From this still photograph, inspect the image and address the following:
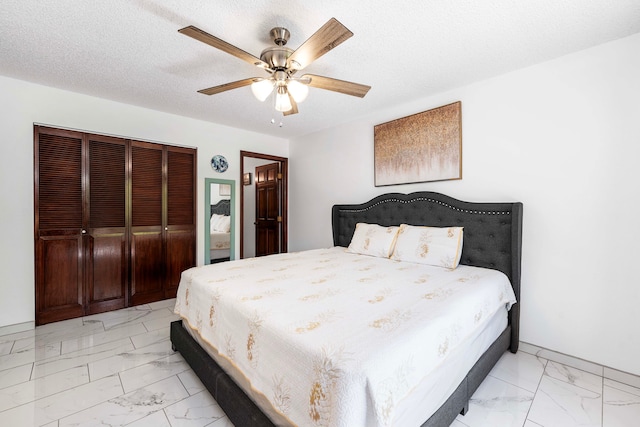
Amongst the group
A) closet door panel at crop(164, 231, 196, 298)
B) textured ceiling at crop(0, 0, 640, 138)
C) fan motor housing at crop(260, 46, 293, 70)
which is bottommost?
closet door panel at crop(164, 231, 196, 298)

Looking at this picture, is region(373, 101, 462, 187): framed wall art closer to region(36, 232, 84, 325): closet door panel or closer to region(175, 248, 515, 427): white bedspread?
region(175, 248, 515, 427): white bedspread

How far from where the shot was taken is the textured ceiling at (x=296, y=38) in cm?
171

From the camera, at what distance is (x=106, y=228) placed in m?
3.25

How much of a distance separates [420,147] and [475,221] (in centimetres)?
101

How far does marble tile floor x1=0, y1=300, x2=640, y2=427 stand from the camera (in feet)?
5.33

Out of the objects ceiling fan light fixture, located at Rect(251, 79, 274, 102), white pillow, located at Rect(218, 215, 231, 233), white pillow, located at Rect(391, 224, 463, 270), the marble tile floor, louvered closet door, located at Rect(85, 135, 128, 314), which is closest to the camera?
the marble tile floor

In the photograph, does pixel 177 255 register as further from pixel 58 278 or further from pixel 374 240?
pixel 374 240

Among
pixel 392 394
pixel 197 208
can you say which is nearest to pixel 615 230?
pixel 392 394

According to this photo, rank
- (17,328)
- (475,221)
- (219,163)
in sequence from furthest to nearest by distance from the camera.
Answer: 1. (219,163)
2. (17,328)
3. (475,221)

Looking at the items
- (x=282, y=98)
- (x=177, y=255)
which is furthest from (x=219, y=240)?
A: (x=282, y=98)

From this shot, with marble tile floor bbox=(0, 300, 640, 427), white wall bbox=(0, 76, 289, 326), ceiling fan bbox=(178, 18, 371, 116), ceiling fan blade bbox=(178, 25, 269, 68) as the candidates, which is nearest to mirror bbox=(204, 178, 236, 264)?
white wall bbox=(0, 76, 289, 326)

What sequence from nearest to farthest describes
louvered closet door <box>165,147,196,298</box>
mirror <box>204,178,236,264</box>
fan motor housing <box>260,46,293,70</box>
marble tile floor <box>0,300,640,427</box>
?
marble tile floor <box>0,300,640,427</box>
fan motor housing <box>260,46,293,70</box>
louvered closet door <box>165,147,196,298</box>
mirror <box>204,178,236,264</box>

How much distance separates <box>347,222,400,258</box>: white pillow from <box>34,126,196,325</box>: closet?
2360 millimetres

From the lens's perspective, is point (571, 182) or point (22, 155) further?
point (22, 155)
